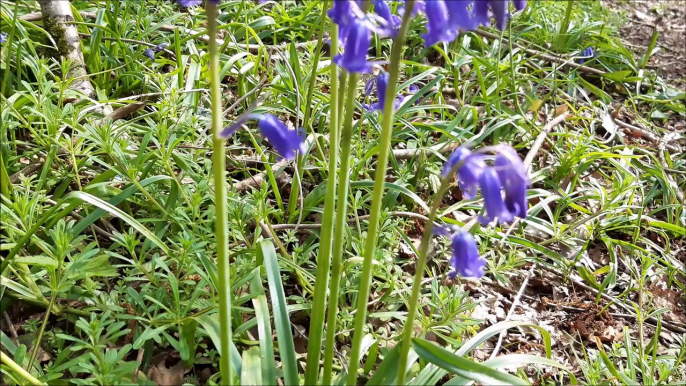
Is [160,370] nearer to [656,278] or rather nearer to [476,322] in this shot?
[476,322]

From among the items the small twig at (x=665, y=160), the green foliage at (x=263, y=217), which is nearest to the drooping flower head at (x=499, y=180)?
the green foliage at (x=263, y=217)

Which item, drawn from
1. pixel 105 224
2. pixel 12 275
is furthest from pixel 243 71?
pixel 12 275

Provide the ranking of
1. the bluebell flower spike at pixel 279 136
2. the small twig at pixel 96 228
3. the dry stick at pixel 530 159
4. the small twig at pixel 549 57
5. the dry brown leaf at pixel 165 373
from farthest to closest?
the small twig at pixel 549 57 → the dry stick at pixel 530 159 → the small twig at pixel 96 228 → the dry brown leaf at pixel 165 373 → the bluebell flower spike at pixel 279 136

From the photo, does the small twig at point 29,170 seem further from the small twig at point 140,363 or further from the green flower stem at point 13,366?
the green flower stem at point 13,366

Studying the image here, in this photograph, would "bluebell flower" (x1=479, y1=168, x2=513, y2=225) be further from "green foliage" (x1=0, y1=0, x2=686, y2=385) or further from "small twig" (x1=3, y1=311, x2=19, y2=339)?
"small twig" (x1=3, y1=311, x2=19, y2=339)

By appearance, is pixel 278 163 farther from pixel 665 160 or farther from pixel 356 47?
pixel 665 160

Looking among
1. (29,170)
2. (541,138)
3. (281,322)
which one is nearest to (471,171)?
(281,322)

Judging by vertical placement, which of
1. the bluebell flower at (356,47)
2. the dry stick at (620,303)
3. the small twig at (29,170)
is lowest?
the dry stick at (620,303)
